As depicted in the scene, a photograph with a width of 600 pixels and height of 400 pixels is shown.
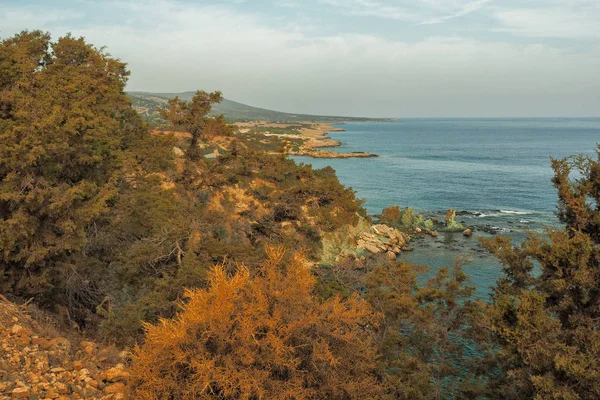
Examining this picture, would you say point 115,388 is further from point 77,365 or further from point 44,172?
point 44,172

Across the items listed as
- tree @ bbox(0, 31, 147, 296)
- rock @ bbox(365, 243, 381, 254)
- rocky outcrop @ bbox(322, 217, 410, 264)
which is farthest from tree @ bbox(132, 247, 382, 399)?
rock @ bbox(365, 243, 381, 254)

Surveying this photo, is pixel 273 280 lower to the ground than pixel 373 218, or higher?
higher

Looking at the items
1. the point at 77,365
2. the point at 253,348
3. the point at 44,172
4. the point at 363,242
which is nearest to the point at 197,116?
the point at 44,172

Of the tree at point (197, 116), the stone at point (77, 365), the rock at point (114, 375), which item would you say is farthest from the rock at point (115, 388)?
the tree at point (197, 116)

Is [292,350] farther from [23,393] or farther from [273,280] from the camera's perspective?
[23,393]

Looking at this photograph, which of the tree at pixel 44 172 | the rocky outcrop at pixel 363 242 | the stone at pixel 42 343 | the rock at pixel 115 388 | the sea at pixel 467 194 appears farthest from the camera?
the sea at pixel 467 194

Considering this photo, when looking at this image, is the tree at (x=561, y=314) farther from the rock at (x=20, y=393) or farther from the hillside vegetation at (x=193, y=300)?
the rock at (x=20, y=393)

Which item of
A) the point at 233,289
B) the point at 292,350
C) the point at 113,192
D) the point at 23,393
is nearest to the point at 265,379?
the point at 292,350
